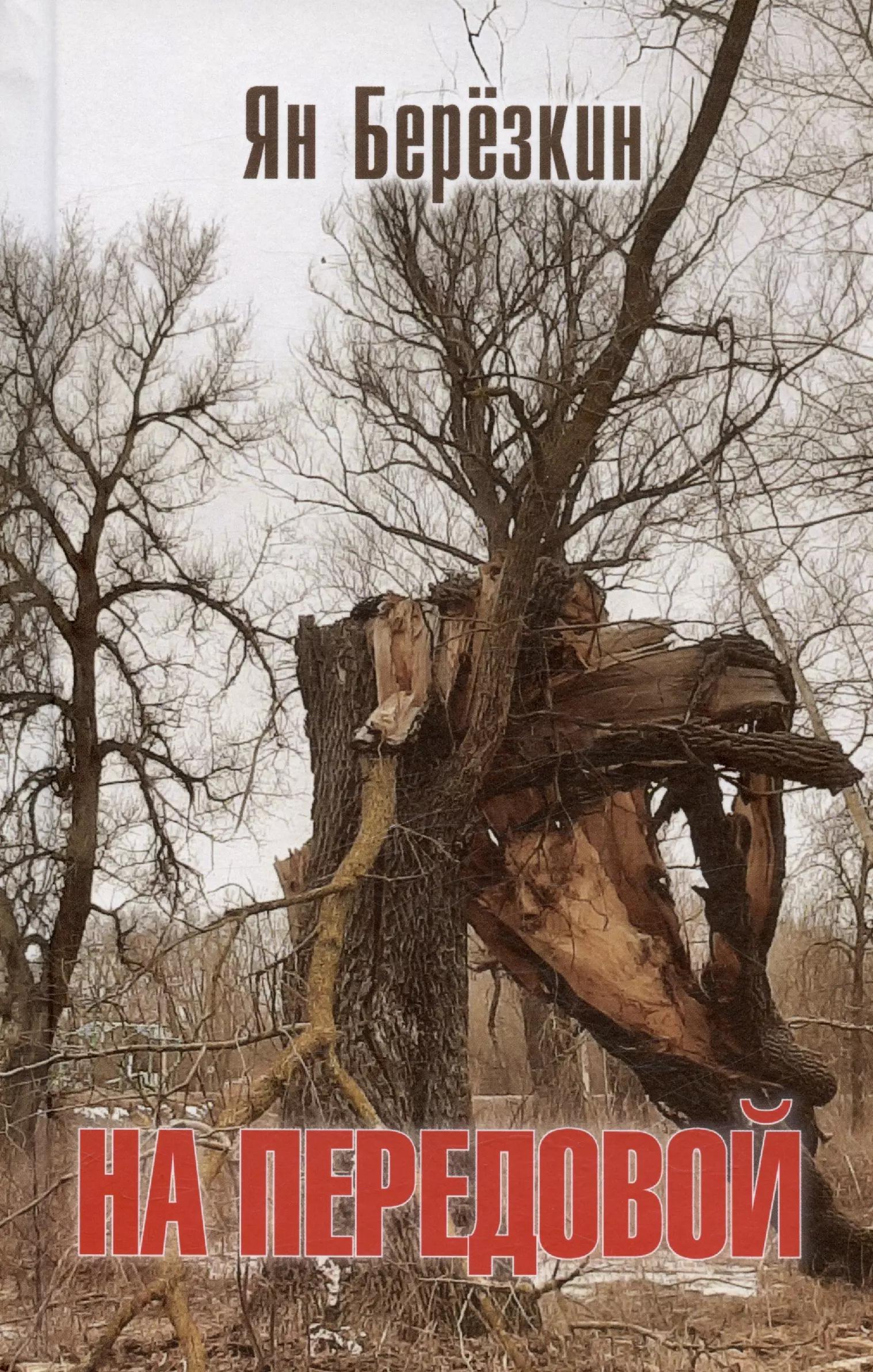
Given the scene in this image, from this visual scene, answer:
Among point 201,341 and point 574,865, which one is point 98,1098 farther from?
point 201,341

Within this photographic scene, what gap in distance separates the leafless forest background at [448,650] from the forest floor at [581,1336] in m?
0.02

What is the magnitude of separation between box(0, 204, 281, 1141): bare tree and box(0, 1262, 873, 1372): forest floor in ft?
2.27

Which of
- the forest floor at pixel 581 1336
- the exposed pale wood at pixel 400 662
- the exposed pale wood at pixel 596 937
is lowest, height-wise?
the forest floor at pixel 581 1336

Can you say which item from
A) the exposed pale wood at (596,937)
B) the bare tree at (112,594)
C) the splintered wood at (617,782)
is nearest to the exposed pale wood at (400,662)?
the splintered wood at (617,782)

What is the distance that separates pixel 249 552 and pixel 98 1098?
139 centimetres

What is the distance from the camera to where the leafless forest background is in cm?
321

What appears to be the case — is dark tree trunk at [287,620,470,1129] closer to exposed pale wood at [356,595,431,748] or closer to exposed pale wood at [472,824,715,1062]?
exposed pale wood at [356,595,431,748]

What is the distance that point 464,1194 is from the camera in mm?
3197

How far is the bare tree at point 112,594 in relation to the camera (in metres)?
3.30

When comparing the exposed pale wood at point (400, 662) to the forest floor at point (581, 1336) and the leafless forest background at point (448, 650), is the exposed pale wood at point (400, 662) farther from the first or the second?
the forest floor at point (581, 1336)

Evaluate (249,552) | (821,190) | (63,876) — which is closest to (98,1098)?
(63,876)

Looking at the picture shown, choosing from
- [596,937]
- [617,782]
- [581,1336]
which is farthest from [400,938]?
[581,1336]

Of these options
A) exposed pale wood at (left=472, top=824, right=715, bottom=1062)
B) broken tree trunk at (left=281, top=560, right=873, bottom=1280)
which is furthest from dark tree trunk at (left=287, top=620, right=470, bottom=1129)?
exposed pale wood at (left=472, top=824, right=715, bottom=1062)

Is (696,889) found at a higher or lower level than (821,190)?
lower
